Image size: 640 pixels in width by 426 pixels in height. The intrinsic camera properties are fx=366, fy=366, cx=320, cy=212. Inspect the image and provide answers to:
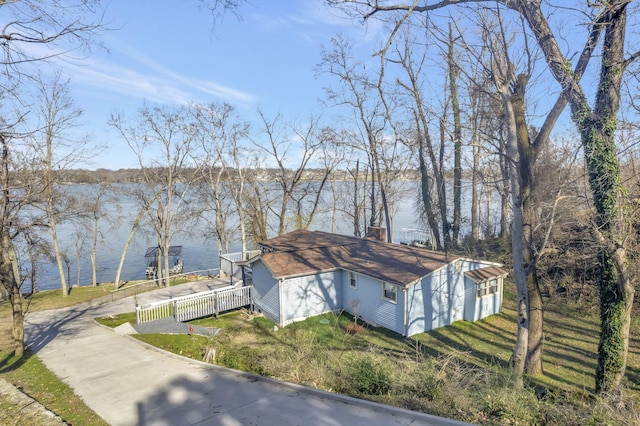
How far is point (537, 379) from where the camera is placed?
1076 cm

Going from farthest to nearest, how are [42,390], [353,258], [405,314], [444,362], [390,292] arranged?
[353,258] → [390,292] → [405,314] → [42,390] → [444,362]

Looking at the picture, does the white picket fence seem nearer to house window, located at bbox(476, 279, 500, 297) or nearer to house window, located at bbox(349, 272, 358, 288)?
house window, located at bbox(349, 272, 358, 288)

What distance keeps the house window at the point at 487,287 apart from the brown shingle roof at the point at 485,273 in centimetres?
39

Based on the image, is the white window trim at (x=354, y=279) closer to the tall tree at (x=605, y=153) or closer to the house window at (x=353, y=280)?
the house window at (x=353, y=280)

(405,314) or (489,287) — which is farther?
(489,287)

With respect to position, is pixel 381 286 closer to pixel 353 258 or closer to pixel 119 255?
pixel 353 258

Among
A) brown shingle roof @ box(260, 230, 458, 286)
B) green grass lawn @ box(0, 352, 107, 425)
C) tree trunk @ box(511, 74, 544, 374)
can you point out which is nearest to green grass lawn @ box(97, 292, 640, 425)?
tree trunk @ box(511, 74, 544, 374)

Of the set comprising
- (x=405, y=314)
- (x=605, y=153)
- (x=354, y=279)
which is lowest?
(x=405, y=314)

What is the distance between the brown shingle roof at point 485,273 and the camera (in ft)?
51.5

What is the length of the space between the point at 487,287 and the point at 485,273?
0.71 meters

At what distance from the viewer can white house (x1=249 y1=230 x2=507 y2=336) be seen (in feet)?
47.5

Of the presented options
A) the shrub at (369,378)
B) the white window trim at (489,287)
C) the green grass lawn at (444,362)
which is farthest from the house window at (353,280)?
the shrub at (369,378)

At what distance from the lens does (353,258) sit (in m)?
17.8

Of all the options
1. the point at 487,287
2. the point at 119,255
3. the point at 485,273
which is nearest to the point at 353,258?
the point at 485,273
